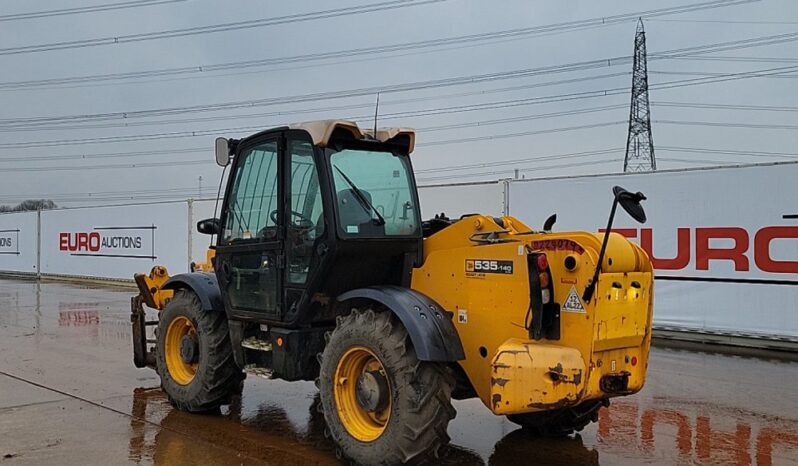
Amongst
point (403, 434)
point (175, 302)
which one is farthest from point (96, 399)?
point (403, 434)

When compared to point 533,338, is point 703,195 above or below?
above

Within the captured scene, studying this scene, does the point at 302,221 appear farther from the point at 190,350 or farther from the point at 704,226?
the point at 704,226

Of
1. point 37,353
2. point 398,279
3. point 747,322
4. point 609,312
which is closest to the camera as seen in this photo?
point 609,312

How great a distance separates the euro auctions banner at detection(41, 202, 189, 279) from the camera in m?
21.1

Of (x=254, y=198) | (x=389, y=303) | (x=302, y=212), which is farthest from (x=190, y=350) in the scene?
(x=389, y=303)

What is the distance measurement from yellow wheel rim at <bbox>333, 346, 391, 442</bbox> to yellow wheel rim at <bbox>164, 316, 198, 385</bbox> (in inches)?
86.9

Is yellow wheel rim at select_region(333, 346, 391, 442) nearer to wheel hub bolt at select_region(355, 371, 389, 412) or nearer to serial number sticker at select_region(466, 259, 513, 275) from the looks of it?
wheel hub bolt at select_region(355, 371, 389, 412)

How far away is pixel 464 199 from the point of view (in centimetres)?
1455

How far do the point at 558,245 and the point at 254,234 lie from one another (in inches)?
107

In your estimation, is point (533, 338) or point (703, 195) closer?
point (533, 338)

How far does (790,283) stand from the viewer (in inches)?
414

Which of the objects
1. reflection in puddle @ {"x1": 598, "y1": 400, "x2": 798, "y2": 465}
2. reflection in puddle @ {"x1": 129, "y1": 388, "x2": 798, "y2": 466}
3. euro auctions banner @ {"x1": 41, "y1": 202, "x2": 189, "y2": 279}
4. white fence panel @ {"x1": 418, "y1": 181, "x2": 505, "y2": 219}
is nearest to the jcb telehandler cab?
reflection in puddle @ {"x1": 129, "y1": 388, "x2": 798, "y2": 466}

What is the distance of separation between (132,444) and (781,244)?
906cm

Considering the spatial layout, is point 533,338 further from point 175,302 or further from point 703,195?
point 703,195
